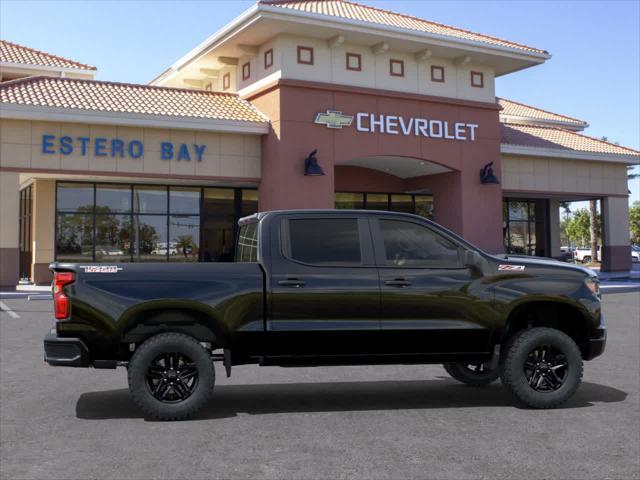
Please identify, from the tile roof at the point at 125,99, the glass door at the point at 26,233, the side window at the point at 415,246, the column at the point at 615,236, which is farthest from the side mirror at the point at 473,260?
the column at the point at 615,236

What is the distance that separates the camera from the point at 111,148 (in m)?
23.6

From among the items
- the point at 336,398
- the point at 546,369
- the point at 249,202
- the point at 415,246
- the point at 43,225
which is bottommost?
the point at 336,398

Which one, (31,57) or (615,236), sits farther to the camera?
(615,236)

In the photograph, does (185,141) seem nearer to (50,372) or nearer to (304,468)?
(50,372)

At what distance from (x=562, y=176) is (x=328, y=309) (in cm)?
2827

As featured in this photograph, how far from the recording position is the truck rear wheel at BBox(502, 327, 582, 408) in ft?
23.6

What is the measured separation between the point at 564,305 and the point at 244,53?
2183 cm

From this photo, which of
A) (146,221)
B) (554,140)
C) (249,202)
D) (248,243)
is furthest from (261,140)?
(248,243)

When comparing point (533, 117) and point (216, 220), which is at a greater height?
point (533, 117)

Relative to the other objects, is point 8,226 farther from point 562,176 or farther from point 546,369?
point 562,176

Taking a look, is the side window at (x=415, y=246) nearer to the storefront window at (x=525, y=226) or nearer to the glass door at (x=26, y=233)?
the glass door at (x=26, y=233)

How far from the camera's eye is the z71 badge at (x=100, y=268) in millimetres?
6727

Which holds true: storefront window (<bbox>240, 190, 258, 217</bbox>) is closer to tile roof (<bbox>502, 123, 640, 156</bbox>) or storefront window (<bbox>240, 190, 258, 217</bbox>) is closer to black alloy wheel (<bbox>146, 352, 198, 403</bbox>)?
tile roof (<bbox>502, 123, 640, 156</bbox>)

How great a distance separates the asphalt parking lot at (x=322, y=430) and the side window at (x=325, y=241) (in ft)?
5.14
